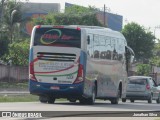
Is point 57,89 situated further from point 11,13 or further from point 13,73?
point 11,13

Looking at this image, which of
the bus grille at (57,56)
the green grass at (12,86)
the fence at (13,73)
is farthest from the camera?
the fence at (13,73)

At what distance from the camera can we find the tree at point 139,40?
9575cm

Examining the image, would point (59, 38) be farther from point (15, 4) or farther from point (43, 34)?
point (15, 4)

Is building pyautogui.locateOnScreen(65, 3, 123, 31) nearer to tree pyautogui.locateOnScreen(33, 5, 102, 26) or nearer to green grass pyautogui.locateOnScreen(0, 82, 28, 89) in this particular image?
tree pyautogui.locateOnScreen(33, 5, 102, 26)

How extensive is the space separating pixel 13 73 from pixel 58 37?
3656 cm

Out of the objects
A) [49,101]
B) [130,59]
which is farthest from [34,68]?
[130,59]

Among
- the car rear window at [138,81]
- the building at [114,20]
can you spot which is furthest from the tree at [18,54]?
the building at [114,20]

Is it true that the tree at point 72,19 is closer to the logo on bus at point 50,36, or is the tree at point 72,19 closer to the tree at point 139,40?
the tree at point 139,40

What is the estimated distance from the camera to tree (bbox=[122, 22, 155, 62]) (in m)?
95.8

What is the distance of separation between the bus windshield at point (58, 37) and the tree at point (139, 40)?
217 ft

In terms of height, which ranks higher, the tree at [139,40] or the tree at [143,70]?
the tree at [139,40]

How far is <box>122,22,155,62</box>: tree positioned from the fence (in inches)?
1234

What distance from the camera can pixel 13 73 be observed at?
65562 mm

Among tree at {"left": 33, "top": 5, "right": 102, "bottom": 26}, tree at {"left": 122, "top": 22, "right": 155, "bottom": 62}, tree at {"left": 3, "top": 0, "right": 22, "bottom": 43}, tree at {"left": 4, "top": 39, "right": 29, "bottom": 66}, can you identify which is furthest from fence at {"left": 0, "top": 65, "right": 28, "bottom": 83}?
tree at {"left": 122, "top": 22, "right": 155, "bottom": 62}
